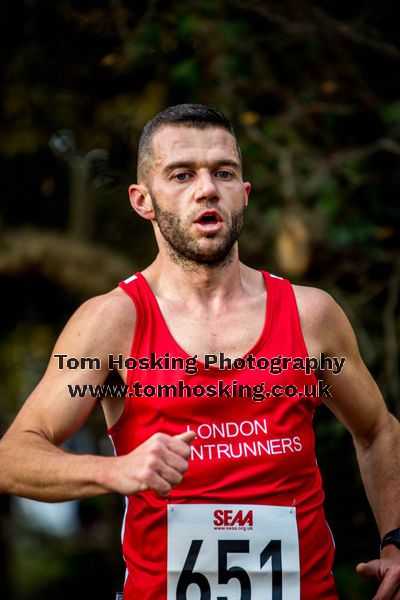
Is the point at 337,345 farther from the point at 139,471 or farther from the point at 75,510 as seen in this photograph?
the point at 75,510

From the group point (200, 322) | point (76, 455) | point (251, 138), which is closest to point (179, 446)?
point (76, 455)

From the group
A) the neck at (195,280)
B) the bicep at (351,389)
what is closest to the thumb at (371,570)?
the bicep at (351,389)

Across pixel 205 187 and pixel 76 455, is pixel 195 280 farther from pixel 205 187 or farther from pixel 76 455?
pixel 76 455

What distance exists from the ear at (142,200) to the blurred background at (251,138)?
83.0 inches

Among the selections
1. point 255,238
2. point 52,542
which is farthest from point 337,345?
point 52,542

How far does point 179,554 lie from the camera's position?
3016 mm

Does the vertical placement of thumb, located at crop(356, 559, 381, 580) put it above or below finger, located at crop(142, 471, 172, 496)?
below

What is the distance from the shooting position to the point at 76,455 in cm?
280

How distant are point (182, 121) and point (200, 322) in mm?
743

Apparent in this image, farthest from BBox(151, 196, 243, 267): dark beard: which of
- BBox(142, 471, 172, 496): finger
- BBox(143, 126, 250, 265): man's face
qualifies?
BBox(142, 471, 172, 496): finger

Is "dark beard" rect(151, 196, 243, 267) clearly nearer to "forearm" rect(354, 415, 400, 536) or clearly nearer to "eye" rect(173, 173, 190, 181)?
"eye" rect(173, 173, 190, 181)

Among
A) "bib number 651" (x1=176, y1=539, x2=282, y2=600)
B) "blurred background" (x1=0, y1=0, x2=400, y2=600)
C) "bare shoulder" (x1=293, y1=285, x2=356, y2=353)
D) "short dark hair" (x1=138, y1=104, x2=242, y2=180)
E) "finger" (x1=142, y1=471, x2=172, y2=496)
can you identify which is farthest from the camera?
"blurred background" (x1=0, y1=0, x2=400, y2=600)

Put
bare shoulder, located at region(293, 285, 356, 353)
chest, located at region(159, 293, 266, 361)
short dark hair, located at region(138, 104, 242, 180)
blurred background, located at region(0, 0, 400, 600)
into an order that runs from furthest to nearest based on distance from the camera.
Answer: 1. blurred background, located at region(0, 0, 400, 600)
2. short dark hair, located at region(138, 104, 242, 180)
3. bare shoulder, located at region(293, 285, 356, 353)
4. chest, located at region(159, 293, 266, 361)

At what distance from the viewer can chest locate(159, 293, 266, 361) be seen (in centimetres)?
321
